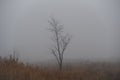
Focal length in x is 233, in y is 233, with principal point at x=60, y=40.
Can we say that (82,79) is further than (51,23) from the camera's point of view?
No

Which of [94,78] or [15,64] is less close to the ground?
[15,64]

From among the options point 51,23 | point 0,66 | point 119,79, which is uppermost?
point 51,23

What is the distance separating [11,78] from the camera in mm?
4008

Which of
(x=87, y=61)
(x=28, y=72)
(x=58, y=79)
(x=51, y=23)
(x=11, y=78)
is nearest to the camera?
(x=11, y=78)

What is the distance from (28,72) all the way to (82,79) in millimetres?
2308

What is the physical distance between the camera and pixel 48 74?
494 cm

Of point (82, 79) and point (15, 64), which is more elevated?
point (15, 64)

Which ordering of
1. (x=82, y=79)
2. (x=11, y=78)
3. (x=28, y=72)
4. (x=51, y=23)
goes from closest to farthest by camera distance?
(x=11, y=78)
(x=28, y=72)
(x=82, y=79)
(x=51, y=23)

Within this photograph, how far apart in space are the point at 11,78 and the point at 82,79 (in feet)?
9.06

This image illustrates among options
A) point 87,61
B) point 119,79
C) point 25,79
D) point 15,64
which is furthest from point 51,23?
point 25,79

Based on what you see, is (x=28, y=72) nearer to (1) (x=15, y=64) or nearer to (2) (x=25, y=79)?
(2) (x=25, y=79)

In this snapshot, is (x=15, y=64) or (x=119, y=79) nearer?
(x=15, y=64)

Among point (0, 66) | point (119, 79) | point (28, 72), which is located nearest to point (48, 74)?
point (28, 72)

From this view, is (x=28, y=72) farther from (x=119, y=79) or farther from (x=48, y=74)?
(x=119, y=79)
